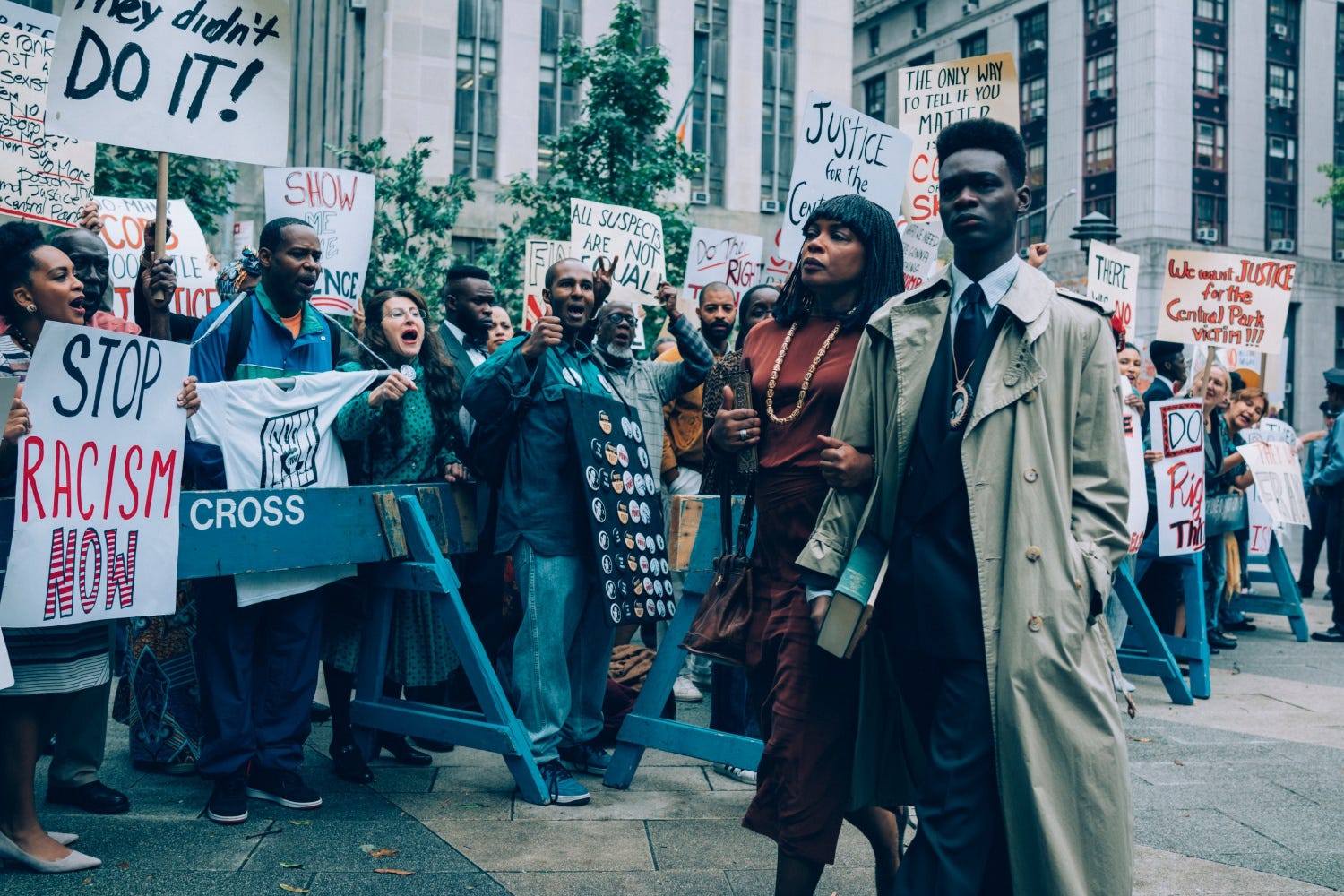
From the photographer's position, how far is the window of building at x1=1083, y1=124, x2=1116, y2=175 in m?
44.5

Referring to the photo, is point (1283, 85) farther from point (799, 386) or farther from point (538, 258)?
point (799, 386)

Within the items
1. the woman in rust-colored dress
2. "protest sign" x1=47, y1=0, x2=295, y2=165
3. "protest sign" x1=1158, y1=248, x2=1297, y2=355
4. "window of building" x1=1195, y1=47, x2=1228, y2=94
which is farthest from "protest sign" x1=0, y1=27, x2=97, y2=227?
"window of building" x1=1195, y1=47, x2=1228, y2=94

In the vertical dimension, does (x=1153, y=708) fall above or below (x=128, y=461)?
below

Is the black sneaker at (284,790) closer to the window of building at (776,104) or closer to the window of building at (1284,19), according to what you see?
the window of building at (776,104)

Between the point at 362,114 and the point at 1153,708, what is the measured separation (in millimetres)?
33001

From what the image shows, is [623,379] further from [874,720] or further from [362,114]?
[362,114]

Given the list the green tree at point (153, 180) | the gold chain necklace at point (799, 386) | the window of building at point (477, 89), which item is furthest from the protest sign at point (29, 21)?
the window of building at point (477, 89)

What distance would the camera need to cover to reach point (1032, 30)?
49.6 metres

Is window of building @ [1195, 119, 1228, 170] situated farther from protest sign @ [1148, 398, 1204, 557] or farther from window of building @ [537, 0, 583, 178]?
protest sign @ [1148, 398, 1204, 557]

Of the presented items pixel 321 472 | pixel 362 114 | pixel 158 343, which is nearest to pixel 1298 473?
pixel 321 472

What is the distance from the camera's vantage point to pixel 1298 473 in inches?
412

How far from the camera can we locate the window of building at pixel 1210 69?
1719 inches

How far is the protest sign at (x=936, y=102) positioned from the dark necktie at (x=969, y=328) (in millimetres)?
4846

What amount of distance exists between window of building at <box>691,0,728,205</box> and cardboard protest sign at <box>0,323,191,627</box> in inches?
1386
